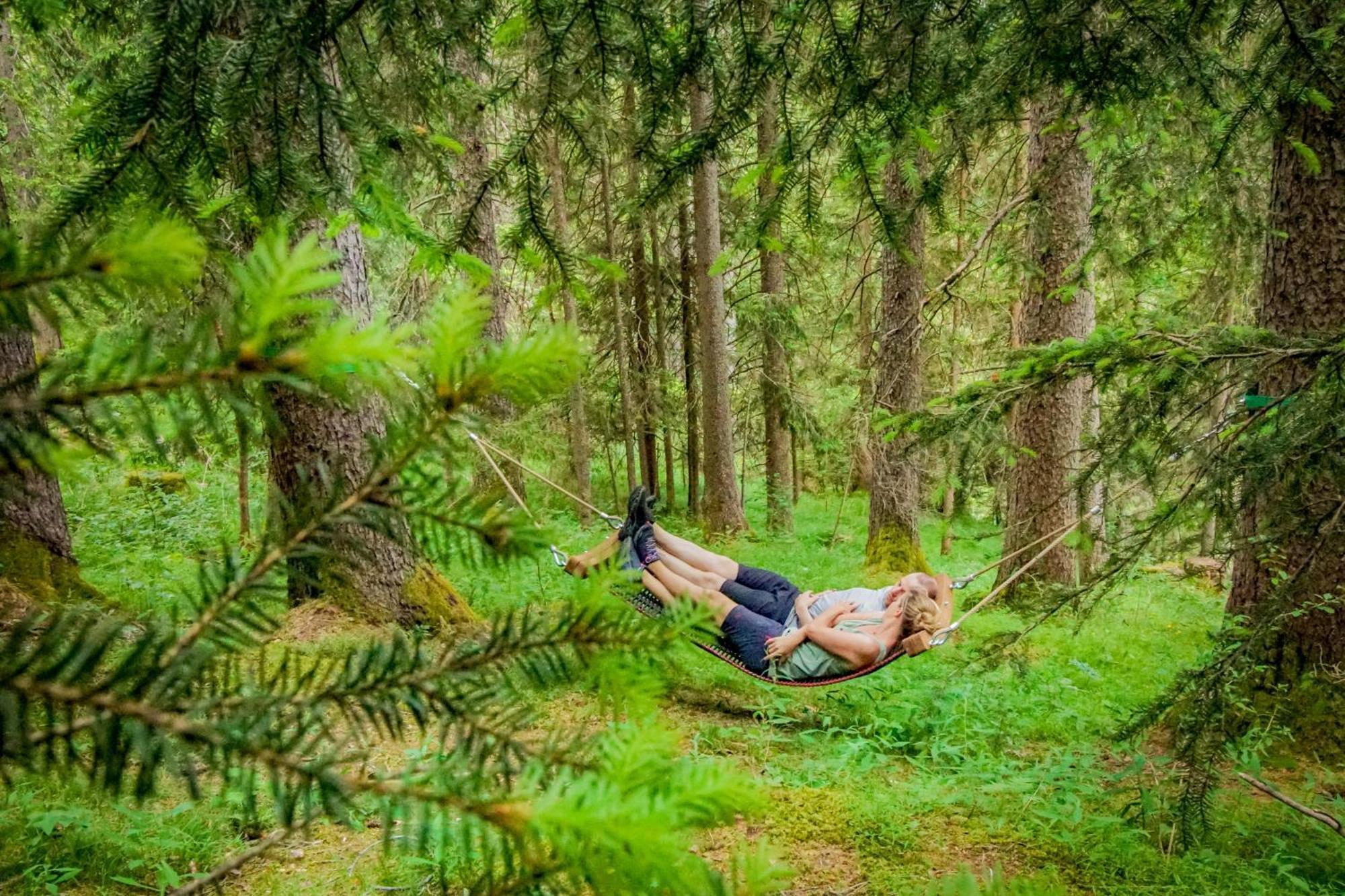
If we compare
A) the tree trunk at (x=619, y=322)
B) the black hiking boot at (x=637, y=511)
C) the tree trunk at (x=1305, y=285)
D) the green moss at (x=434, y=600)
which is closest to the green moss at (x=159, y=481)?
the green moss at (x=434, y=600)

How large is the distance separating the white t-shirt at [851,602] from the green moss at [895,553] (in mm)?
2374

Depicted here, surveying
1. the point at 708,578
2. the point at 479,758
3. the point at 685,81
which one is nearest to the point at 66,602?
the point at 708,578

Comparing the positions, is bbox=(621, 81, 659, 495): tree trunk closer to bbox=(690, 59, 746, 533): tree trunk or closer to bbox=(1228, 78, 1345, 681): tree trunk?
bbox=(690, 59, 746, 533): tree trunk

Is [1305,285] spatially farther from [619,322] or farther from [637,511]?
[619,322]

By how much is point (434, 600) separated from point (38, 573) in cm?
196

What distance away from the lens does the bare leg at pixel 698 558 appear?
489 cm

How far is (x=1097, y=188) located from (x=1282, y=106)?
1.24 m

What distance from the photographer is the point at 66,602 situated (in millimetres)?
3713

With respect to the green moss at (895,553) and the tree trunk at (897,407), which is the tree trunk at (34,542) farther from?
the green moss at (895,553)

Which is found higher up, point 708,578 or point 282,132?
point 282,132

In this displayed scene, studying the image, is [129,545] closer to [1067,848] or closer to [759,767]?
[759,767]

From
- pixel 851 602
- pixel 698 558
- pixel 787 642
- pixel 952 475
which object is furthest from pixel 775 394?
pixel 952 475

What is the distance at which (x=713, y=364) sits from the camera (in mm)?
8461

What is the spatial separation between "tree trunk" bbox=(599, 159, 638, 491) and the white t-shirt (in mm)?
4829
